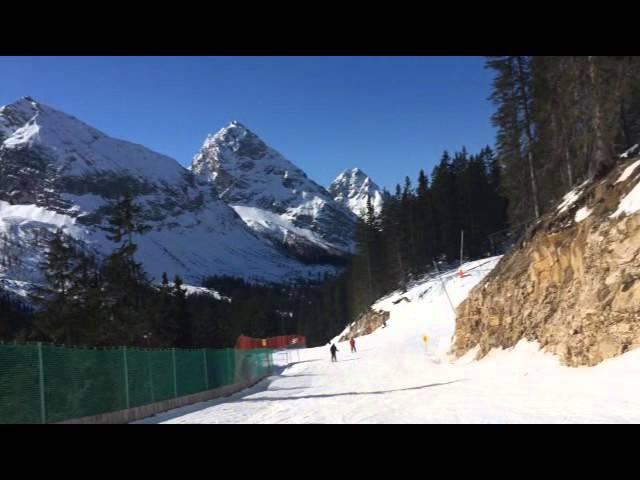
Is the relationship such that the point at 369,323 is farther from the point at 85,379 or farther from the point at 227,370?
the point at 85,379

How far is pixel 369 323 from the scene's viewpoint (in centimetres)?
6794

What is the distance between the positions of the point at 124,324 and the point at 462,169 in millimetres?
65353

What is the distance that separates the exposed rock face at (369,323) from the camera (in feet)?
212

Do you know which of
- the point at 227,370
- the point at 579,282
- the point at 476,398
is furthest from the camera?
the point at 227,370

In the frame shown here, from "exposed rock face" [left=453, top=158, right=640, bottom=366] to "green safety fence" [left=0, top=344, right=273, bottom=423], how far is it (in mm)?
10924

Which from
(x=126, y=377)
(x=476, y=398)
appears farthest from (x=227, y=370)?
(x=476, y=398)

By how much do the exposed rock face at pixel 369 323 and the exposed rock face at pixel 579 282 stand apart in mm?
38946

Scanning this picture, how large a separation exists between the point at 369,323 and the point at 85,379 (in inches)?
2197

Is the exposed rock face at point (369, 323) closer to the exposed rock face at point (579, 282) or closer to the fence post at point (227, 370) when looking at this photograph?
the exposed rock face at point (579, 282)

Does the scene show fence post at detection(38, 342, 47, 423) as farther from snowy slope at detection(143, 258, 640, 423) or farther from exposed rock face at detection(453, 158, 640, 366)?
exposed rock face at detection(453, 158, 640, 366)

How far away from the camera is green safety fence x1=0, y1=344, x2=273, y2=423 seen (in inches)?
442

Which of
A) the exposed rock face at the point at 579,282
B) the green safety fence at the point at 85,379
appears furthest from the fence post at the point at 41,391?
the exposed rock face at the point at 579,282
